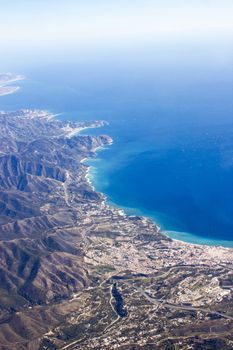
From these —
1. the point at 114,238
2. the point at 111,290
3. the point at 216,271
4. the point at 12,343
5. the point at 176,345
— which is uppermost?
the point at 114,238

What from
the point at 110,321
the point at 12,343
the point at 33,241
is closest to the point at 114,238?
the point at 33,241

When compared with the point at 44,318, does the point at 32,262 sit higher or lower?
higher

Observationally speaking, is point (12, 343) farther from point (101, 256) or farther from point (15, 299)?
point (101, 256)

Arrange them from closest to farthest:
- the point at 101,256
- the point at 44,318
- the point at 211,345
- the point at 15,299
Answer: the point at 211,345, the point at 44,318, the point at 15,299, the point at 101,256

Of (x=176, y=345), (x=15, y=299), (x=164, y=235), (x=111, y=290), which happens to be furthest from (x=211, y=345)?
(x=164, y=235)

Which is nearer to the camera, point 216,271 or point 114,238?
point 216,271

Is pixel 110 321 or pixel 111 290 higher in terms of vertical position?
pixel 111 290

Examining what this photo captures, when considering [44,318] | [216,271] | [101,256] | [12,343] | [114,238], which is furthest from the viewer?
[114,238]

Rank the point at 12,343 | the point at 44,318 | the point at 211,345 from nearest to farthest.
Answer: the point at 211,345
the point at 12,343
the point at 44,318

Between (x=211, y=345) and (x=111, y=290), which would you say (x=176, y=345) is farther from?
(x=111, y=290)
